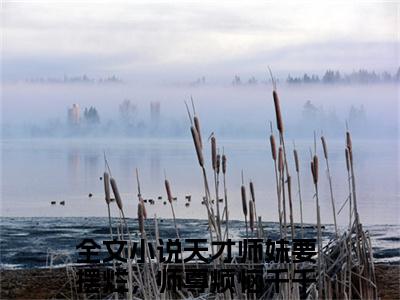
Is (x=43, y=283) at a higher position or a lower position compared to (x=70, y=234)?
lower

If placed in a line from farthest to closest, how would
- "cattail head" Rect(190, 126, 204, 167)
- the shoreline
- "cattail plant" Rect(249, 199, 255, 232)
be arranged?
the shoreline
"cattail plant" Rect(249, 199, 255, 232)
"cattail head" Rect(190, 126, 204, 167)

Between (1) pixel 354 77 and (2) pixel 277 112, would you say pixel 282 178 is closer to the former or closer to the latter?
(2) pixel 277 112

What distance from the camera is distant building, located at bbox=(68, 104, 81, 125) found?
2.65 meters

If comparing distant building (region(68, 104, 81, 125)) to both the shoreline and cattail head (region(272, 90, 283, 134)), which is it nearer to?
the shoreline

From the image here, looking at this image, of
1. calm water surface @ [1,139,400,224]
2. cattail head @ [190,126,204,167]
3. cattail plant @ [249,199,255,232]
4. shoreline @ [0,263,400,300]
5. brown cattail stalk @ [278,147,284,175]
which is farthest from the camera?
shoreline @ [0,263,400,300]

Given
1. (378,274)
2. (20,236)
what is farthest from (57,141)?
(378,274)

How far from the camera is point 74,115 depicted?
2.66m

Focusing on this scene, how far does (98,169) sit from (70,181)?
9 cm

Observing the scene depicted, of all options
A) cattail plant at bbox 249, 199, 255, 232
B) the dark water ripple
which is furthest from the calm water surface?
cattail plant at bbox 249, 199, 255, 232

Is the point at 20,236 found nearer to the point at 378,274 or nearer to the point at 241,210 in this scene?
the point at 241,210

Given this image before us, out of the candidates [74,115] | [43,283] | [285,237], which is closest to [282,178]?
[285,237]

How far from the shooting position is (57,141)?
2633 millimetres

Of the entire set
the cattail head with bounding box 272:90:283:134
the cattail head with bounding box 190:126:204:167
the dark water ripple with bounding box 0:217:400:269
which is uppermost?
the cattail head with bounding box 272:90:283:134

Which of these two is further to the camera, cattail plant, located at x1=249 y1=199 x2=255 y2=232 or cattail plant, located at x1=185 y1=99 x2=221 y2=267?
cattail plant, located at x1=249 y1=199 x2=255 y2=232
